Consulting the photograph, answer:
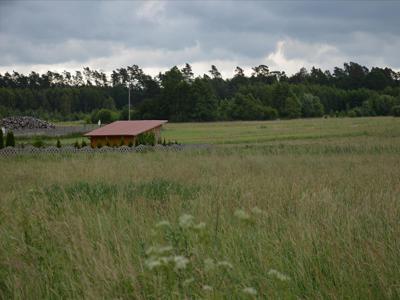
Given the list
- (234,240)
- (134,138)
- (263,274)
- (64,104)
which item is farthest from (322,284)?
(64,104)

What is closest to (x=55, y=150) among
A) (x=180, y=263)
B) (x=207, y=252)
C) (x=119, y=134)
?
(x=119, y=134)

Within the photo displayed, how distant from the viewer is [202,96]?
101312 mm

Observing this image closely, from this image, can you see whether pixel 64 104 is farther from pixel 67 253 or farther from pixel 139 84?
pixel 67 253

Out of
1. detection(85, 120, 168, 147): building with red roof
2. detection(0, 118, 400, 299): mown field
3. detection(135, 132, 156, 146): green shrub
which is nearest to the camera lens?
detection(0, 118, 400, 299): mown field

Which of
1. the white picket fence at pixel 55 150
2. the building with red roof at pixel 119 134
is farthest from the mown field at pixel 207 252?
the building with red roof at pixel 119 134

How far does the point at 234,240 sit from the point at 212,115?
320 ft

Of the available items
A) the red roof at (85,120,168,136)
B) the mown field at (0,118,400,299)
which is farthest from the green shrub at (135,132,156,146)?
the mown field at (0,118,400,299)

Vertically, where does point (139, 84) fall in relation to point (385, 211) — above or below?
above

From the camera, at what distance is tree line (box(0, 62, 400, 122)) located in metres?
103

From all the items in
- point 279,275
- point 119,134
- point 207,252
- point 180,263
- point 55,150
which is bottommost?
point 55,150

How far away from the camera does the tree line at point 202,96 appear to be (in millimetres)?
102562

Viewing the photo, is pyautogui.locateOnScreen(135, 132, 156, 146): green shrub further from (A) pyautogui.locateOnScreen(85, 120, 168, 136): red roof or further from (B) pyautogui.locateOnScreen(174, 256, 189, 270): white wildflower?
(B) pyautogui.locateOnScreen(174, 256, 189, 270): white wildflower

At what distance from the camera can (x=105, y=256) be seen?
4.62m

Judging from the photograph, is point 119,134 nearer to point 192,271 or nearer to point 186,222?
point 192,271
